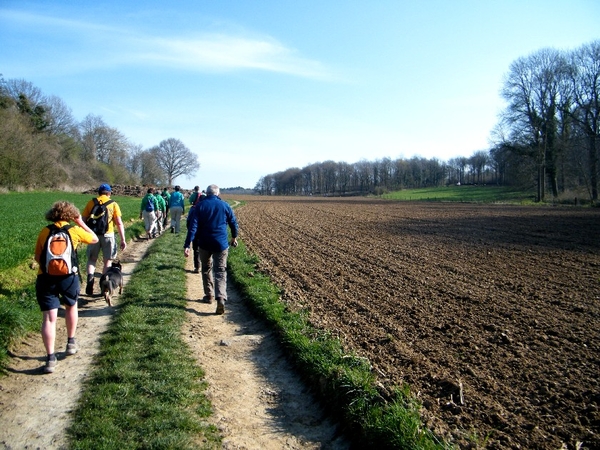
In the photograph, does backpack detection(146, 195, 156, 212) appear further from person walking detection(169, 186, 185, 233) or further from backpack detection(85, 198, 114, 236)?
backpack detection(85, 198, 114, 236)

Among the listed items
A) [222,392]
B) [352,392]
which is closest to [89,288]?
[222,392]

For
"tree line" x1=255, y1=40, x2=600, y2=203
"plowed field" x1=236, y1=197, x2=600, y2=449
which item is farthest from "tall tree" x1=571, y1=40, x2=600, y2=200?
"plowed field" x1=236, y1=197, x2=600, y2=449

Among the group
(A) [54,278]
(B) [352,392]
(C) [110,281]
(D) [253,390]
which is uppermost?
(A) [54,278]

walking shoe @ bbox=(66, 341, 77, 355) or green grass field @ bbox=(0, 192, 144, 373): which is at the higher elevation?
green grass field @ bbox=(0, 192, 144, 373)

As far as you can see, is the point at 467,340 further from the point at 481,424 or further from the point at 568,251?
the point at 568,251

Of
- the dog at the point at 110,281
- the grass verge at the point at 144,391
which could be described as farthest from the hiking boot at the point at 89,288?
the grass verge at the point at 144,391

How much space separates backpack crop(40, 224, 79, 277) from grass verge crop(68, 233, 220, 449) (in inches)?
46.7

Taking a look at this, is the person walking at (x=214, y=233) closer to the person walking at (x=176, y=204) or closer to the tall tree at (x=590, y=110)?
the person walking at (x=176, y=204)

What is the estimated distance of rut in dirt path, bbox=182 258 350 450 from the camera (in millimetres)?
3850

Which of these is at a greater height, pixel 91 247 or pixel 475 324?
pixel 91 247

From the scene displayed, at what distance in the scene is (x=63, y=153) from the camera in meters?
59.7

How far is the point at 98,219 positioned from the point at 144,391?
4.74 meters

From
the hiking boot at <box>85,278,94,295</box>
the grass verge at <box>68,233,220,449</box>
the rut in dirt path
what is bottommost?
the rut in dirt path

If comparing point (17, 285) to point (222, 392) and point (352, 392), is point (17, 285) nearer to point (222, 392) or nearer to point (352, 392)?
point (222, 392)
